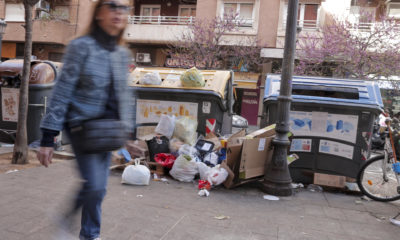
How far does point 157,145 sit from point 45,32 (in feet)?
59.2

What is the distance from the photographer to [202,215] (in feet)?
11.9

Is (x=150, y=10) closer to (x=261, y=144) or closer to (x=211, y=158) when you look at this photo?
(x=211, y=158)

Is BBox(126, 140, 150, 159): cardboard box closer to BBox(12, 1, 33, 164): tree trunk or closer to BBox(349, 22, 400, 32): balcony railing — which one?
BBox(12, 1, 33, 164): tree trunk

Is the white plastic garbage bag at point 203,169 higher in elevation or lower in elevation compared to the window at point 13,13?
lower

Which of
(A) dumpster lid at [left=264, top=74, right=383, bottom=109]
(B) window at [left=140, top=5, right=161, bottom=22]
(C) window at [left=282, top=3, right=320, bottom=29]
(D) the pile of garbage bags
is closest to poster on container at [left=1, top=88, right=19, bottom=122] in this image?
(D) the pile of garbage bags

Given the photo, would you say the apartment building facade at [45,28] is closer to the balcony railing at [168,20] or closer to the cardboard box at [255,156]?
the balcony railing at [168,20]

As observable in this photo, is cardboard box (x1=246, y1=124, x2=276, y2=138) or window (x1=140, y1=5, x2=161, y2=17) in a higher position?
window (x1=140, y1=5, x2=161, y2=17)

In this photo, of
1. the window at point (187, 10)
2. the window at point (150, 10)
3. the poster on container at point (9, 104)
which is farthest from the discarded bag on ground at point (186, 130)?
the window at point (150, 10)

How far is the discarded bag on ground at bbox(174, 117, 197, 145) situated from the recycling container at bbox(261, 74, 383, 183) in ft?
4.41

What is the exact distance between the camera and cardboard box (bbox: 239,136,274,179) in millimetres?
4723

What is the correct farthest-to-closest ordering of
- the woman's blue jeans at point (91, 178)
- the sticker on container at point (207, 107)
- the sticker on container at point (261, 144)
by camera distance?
the sticker on container at point (207, 107) < the sticker on container at point (261, 144) < the woman's blue jeans at point (91, 178)

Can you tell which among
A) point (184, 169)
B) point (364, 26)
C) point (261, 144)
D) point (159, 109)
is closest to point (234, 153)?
point (261, 144)

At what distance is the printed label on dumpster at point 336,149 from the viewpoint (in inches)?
202

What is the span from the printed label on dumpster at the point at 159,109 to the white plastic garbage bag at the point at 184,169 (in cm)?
111
